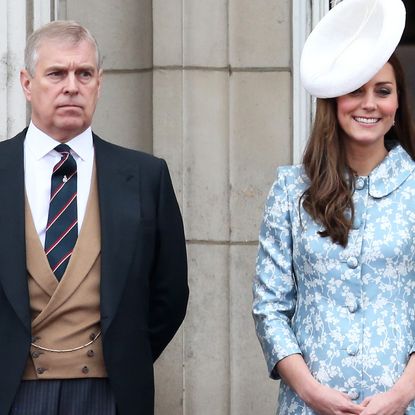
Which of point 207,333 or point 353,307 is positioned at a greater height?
point 353,307

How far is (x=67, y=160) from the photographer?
4.84 meters

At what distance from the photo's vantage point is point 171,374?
6.73 m

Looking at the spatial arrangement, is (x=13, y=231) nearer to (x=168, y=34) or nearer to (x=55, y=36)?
(x=55, y=36)

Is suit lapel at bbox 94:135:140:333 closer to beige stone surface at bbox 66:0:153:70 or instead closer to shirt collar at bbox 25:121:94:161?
shirt collar at bbox 25:121:94:161

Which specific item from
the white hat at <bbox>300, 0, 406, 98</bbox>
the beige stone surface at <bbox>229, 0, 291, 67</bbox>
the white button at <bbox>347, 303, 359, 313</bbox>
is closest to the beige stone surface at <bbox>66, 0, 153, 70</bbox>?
the beige stone surface at <bbox>229, 0, 291, 67</bbox>

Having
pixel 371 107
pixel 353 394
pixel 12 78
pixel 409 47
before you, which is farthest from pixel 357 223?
pixel 12 78

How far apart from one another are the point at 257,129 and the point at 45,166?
6.39ft

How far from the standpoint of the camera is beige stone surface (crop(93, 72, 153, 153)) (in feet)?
21.9

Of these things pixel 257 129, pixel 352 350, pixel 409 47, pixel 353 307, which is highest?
pixel 409 47

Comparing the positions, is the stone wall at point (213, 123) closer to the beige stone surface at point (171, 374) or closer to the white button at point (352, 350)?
the beige stone surface at point (171, 374)

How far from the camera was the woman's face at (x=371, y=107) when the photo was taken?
4727 millimetres

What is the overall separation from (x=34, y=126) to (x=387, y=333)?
132 cm

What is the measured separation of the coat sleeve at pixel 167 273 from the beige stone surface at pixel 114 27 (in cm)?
171

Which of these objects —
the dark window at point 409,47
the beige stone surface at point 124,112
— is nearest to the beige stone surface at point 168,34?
the beige stone surface at point 124,112
